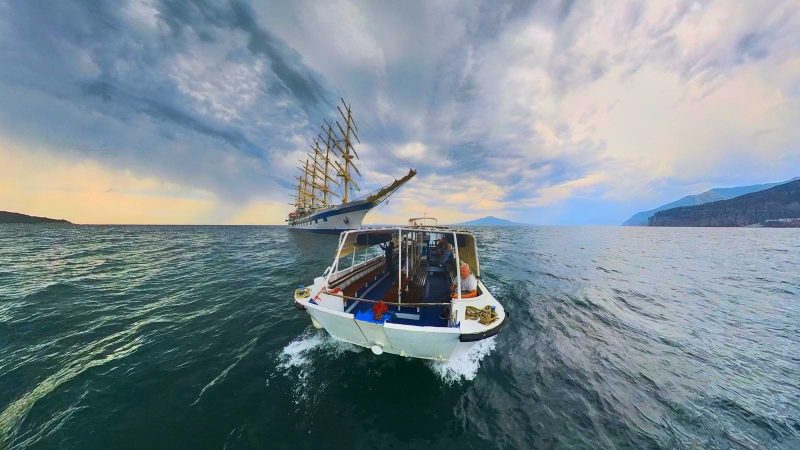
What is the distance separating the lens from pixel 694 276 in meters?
21.7

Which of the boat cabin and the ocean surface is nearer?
the ocean surface

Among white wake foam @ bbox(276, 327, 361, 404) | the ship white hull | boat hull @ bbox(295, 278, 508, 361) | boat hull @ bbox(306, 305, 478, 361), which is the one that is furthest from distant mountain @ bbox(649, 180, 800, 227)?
white wake foam @ bbox(276, 327, 361, 404)

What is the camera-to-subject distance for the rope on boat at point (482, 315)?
6.56m

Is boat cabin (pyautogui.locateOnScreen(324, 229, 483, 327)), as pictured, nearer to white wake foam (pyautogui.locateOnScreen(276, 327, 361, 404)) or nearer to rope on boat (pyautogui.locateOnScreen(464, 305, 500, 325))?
rope on boat (pyautogui.locateOnScreen(464, 305, 500, 325))

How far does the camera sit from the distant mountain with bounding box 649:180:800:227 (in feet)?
459

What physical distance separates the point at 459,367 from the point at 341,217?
48473mm

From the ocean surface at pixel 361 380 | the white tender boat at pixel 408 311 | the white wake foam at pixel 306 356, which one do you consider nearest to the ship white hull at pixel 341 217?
the ocean surface at pixel 361 380

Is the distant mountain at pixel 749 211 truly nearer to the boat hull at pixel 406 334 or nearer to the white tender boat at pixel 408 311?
the white tender boat at pixel 408 311

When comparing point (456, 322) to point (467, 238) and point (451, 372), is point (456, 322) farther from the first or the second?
point (467, 238)

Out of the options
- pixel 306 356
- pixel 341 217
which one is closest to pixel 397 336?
pixel 306 356

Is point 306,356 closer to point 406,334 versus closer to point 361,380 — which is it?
point 361,380

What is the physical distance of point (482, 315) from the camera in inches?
268

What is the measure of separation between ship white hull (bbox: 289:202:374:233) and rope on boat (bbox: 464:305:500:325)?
41766 mm

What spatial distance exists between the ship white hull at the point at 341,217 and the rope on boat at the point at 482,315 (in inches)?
1644
